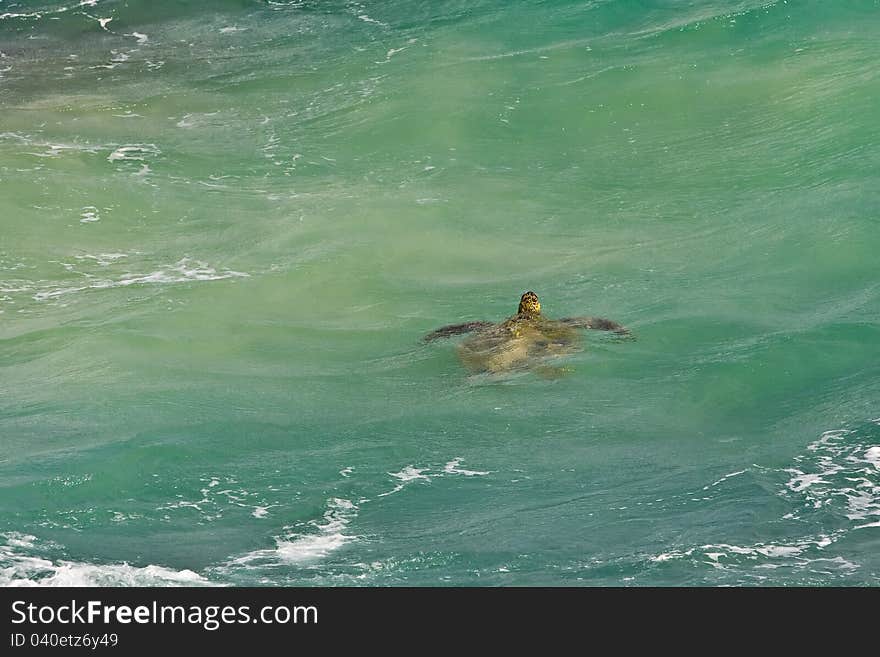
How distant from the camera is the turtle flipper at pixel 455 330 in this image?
1419 cm

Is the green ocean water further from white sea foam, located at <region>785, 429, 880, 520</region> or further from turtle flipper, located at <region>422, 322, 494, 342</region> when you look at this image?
turtle flipper, located at <region>422, 322, 494, 342</region>

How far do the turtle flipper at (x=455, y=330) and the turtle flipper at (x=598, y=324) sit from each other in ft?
3.01

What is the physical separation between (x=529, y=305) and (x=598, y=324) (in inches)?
31.7

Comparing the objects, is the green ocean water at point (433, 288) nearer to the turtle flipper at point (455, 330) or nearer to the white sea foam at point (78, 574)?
the white sea foam at point (78, 574)

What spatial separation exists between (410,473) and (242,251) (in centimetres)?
709

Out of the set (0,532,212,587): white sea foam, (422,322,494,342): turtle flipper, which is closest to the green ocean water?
(0,532,212,587): white sea foam

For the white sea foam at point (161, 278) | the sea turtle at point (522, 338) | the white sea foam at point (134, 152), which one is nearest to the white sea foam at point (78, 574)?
the sea turtle at point (522, 338)

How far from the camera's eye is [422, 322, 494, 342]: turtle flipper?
1419cm

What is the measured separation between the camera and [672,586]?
9047 mm

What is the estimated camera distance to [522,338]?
13.6 metres

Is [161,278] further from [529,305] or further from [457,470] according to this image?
[457,470]

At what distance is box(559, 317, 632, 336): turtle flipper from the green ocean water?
257 mm

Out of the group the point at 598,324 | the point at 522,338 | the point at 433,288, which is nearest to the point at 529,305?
the point at 522,338
